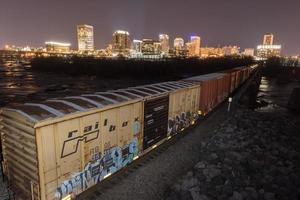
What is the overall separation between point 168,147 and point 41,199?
8596mm

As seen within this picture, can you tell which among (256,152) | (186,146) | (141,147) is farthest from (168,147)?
(256,152)

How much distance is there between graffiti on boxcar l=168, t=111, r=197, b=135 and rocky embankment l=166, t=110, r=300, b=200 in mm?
2209

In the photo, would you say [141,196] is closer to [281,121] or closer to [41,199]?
[41,199]

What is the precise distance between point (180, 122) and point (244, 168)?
5.59 metres

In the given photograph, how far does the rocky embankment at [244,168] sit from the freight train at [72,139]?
3.36 meters

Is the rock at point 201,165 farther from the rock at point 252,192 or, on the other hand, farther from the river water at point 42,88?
the river water at point 42,88

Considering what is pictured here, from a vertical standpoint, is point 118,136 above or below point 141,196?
above

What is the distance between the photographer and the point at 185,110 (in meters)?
16.3

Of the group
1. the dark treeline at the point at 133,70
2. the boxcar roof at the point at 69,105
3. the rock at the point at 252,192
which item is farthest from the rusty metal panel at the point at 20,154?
the dark treeline at the point at 133,70

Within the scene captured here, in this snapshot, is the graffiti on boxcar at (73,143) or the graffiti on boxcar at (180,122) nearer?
the graffiti on boxcar at (73,143)

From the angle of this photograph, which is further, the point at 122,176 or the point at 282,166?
the point at 282,166

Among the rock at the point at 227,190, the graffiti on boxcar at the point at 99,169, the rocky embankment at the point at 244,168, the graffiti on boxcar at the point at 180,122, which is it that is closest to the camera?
the graffiti on boxcar at the point at 99,169

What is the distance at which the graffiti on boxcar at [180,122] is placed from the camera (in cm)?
1468

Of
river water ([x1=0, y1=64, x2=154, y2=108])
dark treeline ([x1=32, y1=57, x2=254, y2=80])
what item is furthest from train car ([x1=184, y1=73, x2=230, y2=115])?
dark treeline ([x1=32, y1=57, x2=254, y2=80])
